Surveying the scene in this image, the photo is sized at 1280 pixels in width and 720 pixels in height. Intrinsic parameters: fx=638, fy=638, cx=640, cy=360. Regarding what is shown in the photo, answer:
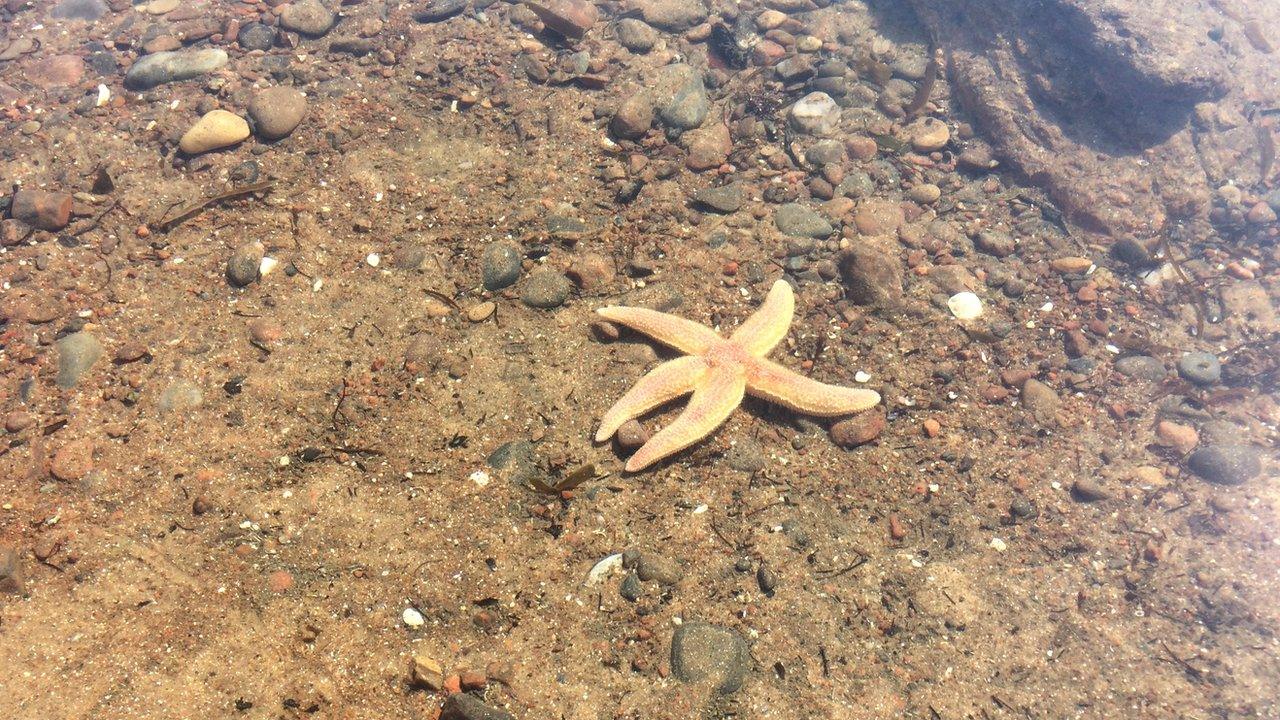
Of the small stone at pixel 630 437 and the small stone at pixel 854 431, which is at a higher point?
the small stone at pixel 630 437

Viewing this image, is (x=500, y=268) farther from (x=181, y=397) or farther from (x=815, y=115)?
(x=815, y=115)

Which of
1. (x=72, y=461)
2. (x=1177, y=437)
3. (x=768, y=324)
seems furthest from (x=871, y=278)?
(x=72, y=461)

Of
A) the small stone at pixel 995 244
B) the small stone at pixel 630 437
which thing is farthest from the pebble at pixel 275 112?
the small stone at pixel 995 244

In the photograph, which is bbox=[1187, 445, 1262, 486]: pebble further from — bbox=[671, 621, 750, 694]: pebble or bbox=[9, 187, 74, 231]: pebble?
bbox=[9, 187, 74, 231]: pebble

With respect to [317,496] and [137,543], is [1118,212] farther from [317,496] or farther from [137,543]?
[137,543]

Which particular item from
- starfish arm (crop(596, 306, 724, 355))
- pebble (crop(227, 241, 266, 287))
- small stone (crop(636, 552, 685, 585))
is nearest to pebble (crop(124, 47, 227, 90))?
pebble (crop(227, 241, 266, 287))

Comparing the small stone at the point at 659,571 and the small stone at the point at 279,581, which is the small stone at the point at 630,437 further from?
the small stone at the point at 279,581
